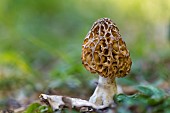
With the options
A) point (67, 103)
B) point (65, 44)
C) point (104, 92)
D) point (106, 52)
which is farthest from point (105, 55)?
point (65, 44)

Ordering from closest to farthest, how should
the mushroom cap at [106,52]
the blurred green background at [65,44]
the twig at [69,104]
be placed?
the twig at [69,104]
the mushroom cap at [106,52]
the blurred green background at [65,44]

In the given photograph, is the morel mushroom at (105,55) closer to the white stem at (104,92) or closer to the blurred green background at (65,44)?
the white stem at (104,92)

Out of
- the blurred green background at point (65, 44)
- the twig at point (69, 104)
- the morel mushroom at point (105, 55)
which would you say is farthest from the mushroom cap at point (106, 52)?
the blurred green background at point (65, 44)

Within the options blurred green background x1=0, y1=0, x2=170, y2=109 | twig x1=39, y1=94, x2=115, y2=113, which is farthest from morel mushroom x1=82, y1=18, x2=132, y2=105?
blurred green background x1=0, y1=0, x2=170, y2=109

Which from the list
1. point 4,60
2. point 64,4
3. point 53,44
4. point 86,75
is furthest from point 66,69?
point 64,4

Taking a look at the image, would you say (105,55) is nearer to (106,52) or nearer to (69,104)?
(106,52)

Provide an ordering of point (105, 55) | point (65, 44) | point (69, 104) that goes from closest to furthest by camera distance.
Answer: point (69, 104) → point (105, 55) → point (65, 44)
